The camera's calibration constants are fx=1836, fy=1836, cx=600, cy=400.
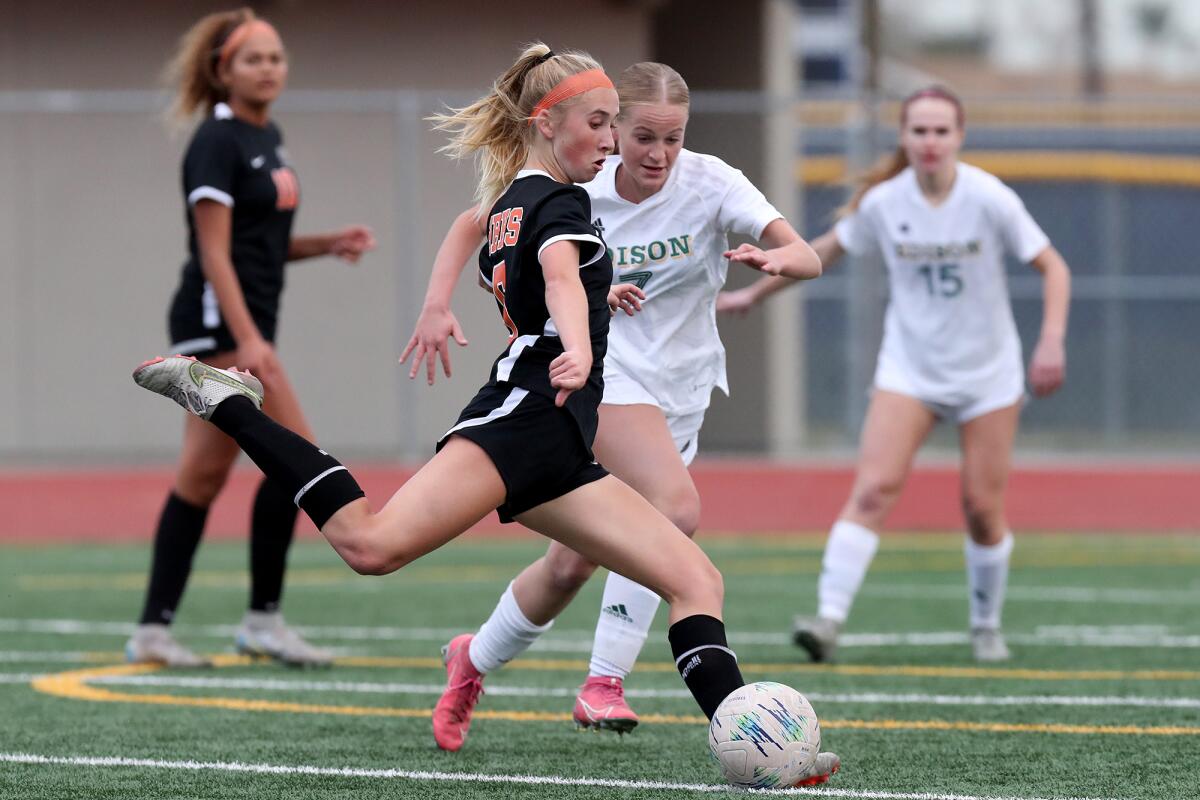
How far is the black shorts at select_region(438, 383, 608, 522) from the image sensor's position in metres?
4.12

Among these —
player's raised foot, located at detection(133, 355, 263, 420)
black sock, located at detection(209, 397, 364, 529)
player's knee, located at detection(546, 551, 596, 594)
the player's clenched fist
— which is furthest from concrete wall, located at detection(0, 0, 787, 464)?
the player's clenched fist

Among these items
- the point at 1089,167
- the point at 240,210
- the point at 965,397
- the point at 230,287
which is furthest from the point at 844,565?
the point at 1089,167

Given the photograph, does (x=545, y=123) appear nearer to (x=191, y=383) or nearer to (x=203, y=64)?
(x=191, y=383)

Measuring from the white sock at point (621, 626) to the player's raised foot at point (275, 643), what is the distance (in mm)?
1850

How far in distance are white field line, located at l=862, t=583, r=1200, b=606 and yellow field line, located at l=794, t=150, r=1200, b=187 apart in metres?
6.63

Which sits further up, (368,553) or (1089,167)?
(1089,167)

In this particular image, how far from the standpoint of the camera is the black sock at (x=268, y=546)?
6.68 m

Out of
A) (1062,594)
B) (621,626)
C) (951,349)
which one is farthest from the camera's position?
(1062,594)

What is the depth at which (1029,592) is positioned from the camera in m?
9.16

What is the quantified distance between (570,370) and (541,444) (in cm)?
31

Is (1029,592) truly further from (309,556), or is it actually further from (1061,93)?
(1061,93)

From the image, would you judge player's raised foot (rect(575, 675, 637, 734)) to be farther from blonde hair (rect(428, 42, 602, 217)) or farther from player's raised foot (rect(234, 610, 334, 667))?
player's raised foot (rect(234, 610, 334, 667))

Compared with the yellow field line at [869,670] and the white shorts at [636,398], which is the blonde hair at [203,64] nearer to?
the yellow field line at [869,670]

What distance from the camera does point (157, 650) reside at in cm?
655
